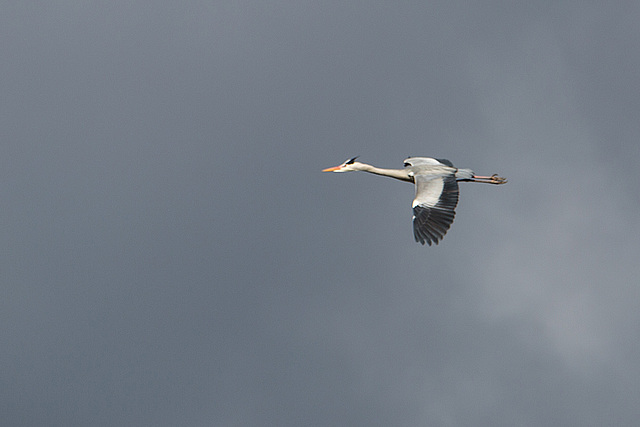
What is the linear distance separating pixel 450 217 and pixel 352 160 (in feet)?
31.9

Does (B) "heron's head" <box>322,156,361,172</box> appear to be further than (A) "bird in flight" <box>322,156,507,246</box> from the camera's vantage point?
Yes

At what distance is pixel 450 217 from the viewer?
38000 millimetres

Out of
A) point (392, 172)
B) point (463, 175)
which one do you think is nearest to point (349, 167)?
point (392, 172)

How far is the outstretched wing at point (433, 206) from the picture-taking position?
37.4m

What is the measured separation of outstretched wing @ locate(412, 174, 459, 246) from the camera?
37406mm

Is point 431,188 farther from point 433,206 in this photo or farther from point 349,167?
point 349,167

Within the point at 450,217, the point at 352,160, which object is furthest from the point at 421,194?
the point at 352,160

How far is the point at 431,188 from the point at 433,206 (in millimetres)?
→ 2030

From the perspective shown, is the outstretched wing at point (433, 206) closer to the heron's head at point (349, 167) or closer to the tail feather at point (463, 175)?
the tail feather at point (463, 175)

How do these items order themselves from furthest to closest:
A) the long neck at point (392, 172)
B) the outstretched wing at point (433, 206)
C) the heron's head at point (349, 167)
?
the heron's head at point (349, 167) → the long neck at point (392, 172) → the outstretched wing at point (433, 206)

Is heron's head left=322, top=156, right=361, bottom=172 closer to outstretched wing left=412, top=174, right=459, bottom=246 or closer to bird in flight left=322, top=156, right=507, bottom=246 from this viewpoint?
bird in flight left=322, top=156, right=507, bottom=246

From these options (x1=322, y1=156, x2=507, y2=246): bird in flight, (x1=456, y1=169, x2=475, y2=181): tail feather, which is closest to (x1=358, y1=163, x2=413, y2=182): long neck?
(x1=322, y1=156, x2=507, y2=246): bird in flight

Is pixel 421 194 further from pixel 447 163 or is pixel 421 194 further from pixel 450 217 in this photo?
pixel 447 163

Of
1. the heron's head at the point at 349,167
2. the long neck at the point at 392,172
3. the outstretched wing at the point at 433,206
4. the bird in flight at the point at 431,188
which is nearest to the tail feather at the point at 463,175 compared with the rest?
the bird in flight at the point at 431,188
